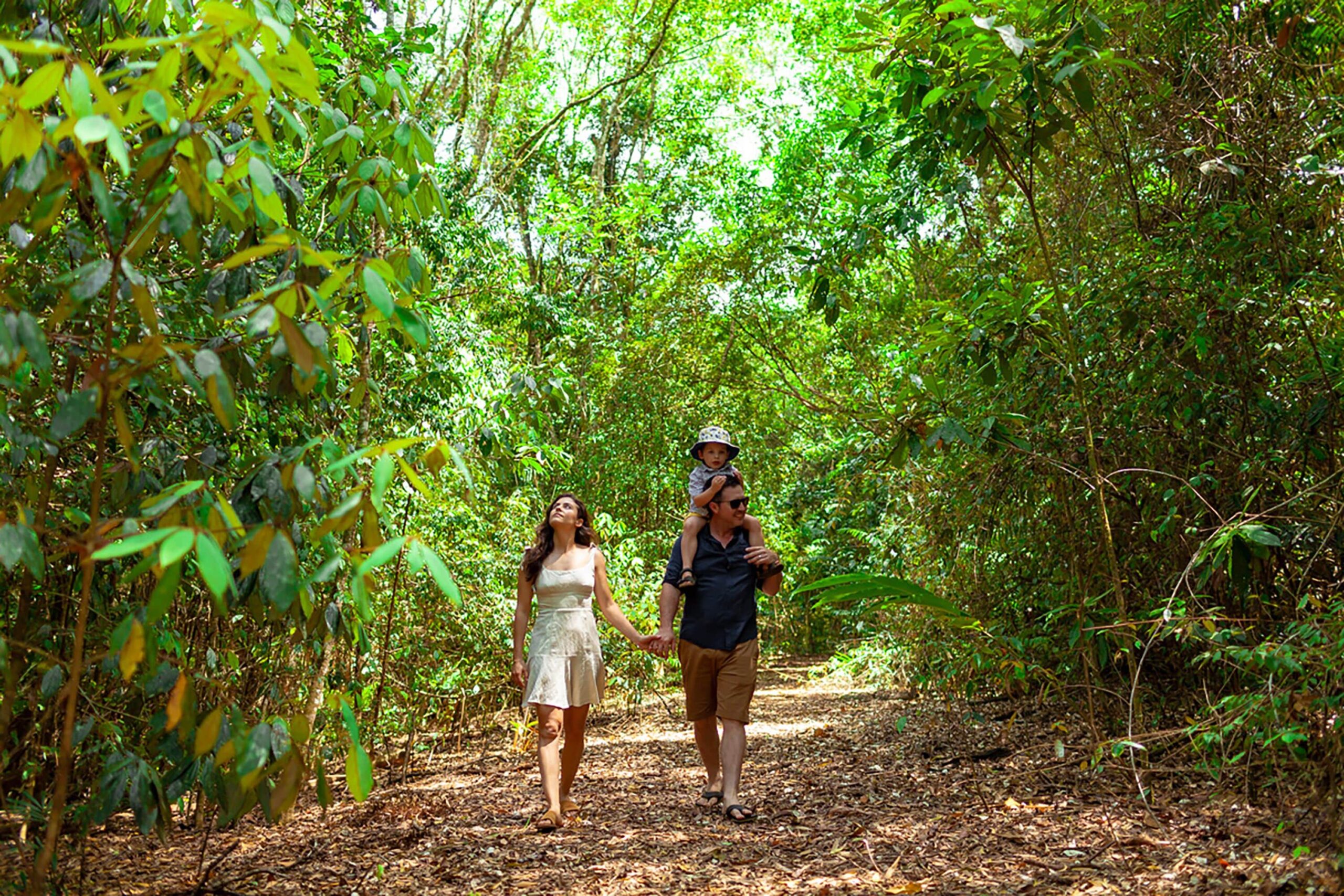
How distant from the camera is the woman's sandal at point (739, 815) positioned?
4.75 metres

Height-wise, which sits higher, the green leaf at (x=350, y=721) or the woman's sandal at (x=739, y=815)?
the green leaf at (x=350, y=721)

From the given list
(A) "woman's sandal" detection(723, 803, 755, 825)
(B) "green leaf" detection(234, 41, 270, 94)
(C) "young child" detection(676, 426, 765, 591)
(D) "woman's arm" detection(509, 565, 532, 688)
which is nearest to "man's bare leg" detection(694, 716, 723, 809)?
(A) "woman's sandal" detection(723, 803, 755, 825)

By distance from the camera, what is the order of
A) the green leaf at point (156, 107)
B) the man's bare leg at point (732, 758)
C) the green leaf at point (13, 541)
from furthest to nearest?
the man's bare leg at point (732, 758), the green leaf at point (13, 541), the green leaf at point (156, 107)

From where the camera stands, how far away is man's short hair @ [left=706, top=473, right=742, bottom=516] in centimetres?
512

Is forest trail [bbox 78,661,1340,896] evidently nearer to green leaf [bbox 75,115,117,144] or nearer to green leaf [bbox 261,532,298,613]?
green leaf [bbox 261,532,298,613]

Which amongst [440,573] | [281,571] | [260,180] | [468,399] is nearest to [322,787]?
[281,571]

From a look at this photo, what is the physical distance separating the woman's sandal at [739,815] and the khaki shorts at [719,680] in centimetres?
39

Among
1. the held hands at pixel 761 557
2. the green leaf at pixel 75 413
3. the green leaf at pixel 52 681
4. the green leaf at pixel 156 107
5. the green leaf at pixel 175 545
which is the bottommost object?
the green leaf at pixel 52 681

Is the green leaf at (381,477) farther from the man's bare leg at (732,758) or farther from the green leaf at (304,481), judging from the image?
the man's bare leg at (732,758)

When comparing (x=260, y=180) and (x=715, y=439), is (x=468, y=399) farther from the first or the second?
(x=260, y=180)

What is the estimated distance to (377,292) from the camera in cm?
196

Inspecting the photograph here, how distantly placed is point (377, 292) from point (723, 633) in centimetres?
337

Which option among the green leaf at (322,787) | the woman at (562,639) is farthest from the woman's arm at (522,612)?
the green leaf at (322,787)

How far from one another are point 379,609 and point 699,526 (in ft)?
7.37
